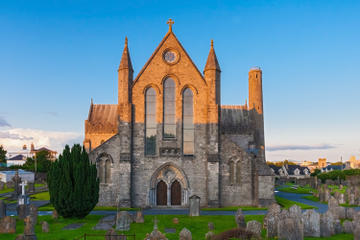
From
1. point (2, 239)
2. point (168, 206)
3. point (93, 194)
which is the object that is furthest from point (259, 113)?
point (2, 239)

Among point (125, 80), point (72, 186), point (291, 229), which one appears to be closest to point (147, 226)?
point (72, 186)

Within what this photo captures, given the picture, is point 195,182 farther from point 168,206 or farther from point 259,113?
point 259,113

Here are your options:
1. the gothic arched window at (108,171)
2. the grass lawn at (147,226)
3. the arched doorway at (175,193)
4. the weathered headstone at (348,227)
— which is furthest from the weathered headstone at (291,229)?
the gothic arched window at (108,171)

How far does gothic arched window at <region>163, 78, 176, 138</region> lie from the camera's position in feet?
104

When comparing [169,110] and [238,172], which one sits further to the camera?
[169,110]

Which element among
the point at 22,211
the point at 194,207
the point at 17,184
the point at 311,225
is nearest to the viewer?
the point at 311,225

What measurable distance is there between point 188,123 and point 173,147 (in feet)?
8.50

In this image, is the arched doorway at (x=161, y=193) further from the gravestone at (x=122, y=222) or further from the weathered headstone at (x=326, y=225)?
the weathered headstone at (x=326, y=225)

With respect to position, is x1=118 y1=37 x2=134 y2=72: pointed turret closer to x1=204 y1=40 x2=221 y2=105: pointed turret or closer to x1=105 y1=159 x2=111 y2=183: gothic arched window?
x1=204 y1=40 x2=221 y2=105: pointed turret

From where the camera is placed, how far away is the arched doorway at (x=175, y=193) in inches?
1219

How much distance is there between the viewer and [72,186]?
23.1m

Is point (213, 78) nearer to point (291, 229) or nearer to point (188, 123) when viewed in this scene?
point (188, 123)

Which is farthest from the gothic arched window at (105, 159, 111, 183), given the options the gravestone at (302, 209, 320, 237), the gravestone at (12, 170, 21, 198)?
the gravestone at (302, 209, 320, 237)

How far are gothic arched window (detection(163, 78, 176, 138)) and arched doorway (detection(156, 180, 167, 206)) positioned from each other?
4.34m
